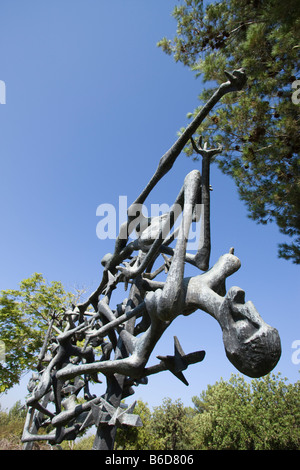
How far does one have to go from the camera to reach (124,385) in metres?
2.98

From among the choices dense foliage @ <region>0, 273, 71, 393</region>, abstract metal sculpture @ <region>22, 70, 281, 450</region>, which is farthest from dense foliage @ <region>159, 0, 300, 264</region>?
dense foliage @ <region>0, 273, 71, 393</region>

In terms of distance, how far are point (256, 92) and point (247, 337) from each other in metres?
4.89

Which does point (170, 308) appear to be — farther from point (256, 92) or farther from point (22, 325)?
point (22, 325)

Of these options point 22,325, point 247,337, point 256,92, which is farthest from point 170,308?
point 22,325

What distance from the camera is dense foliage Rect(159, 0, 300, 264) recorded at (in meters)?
4.49

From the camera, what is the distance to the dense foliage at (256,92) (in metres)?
4.49

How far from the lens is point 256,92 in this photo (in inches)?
194

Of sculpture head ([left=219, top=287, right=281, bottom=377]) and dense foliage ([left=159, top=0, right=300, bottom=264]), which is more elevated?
dense foliage ([left=159, top=0, right=300, bottom=264])

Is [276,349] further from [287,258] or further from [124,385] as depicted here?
[287,258]

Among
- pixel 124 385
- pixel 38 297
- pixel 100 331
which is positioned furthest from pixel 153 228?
pixel 38 297

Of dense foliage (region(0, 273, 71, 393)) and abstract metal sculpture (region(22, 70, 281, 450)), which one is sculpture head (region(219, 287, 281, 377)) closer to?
abstract metal sculpture (region(22, 70, 281, 450))

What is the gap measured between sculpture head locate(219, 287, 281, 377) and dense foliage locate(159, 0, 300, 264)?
334 centimetres

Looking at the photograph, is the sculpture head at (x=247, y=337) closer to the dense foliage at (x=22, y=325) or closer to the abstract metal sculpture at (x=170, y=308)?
the abstract metal sculpture at (x=170, y=308)
